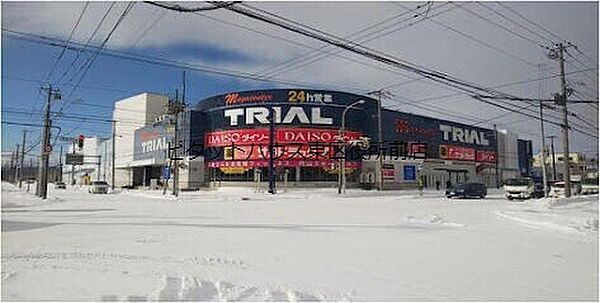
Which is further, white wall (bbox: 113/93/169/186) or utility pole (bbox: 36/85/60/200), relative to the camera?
white wall (bbox: 113/93/169/186)

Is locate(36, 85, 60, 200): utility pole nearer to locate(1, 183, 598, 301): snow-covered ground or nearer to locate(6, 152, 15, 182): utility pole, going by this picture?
locate(1, 183, 598, 301): snow-covered ground

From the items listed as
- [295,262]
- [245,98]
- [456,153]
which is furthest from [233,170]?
[295,262]

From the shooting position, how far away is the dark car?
122ft

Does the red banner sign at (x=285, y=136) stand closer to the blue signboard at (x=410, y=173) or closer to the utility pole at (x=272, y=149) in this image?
the utility pole at (x=272, y=149)

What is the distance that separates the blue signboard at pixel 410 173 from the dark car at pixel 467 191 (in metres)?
21.4

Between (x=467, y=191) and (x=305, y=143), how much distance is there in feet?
59.4

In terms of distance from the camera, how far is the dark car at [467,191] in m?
37.3

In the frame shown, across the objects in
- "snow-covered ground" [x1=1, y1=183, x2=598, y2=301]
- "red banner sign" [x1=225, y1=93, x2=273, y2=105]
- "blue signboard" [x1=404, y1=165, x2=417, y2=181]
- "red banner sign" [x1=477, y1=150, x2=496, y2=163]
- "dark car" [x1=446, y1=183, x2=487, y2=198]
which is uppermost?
"red banner sign" [x1=225, y1=93, x2=273, y2=105]

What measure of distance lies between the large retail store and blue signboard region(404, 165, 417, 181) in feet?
0.44

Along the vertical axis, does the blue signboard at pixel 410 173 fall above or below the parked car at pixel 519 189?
above

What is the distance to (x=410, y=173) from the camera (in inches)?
2370

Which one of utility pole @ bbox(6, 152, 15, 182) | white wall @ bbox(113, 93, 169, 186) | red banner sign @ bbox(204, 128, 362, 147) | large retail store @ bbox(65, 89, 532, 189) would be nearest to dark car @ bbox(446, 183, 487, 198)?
large retail store @ bbox(65, 89, 532, 189)

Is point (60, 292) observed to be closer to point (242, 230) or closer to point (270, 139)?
point (242, 230)

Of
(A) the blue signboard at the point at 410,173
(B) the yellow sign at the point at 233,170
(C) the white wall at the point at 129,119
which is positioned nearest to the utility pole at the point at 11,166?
(C) the white wall at the point at 129,119
